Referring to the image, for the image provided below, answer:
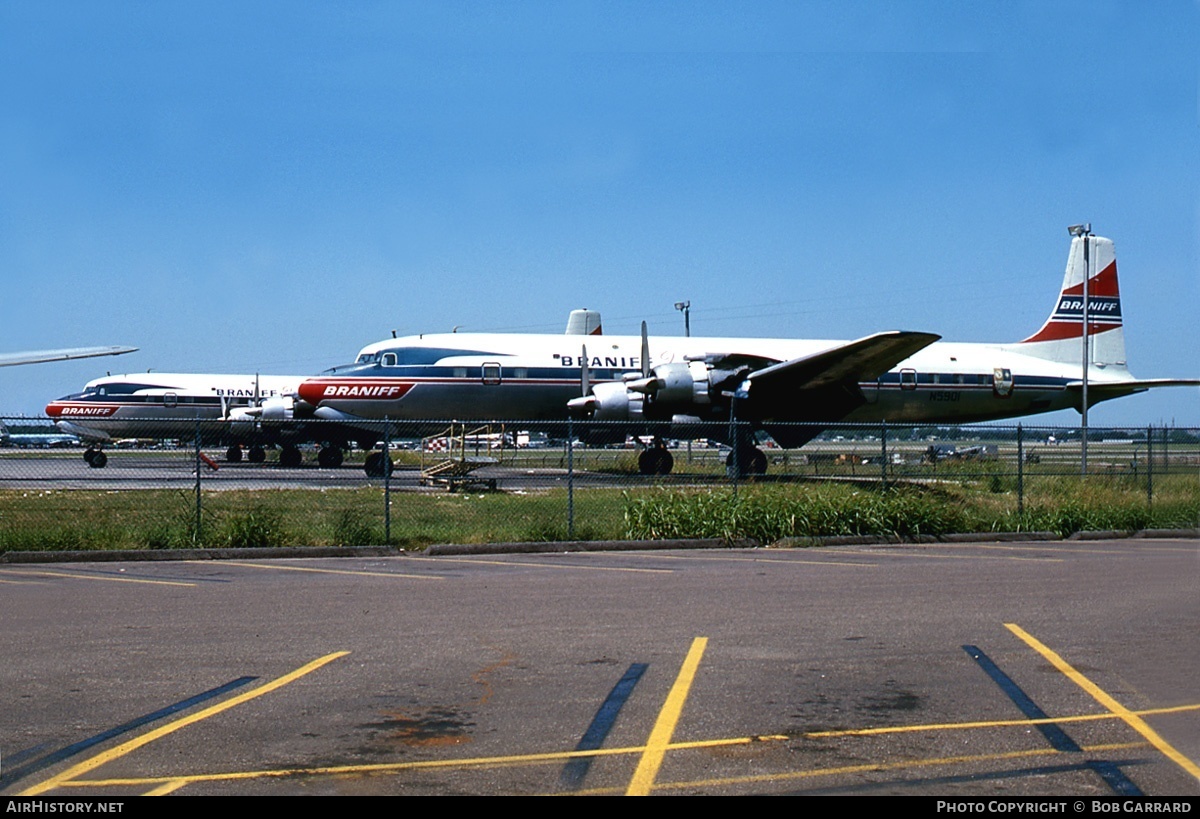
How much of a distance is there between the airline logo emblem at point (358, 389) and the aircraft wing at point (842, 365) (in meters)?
9.72

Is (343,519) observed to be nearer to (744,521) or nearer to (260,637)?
(744,521)

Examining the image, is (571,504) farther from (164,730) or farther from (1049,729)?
(1049,729)

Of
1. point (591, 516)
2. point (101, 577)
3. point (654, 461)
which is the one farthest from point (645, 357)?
point (101, 577)

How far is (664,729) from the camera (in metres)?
6.52

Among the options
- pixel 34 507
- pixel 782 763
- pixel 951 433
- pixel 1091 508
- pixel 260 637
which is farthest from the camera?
pixel 951 433

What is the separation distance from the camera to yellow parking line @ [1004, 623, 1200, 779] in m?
5.89

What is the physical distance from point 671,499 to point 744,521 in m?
1.28

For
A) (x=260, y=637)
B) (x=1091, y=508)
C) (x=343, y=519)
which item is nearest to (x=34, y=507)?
(x=343, y=519)

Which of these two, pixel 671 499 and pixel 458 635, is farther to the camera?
pixel 671 499

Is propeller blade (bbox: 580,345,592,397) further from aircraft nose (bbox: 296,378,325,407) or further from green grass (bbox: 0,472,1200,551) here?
green grass (bbox: 0,472,1200,551)

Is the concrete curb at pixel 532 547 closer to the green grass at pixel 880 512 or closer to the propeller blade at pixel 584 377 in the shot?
the green grass at pixel 880 512

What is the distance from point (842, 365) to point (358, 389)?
12.9 meters

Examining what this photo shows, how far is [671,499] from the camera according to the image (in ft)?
61.4

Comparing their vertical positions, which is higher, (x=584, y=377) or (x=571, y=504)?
(x=584, y=377)
